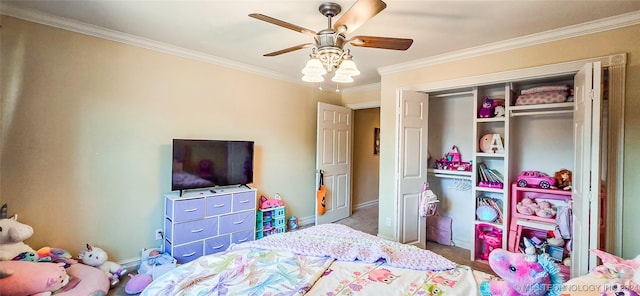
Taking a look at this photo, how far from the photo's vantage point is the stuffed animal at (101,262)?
2.41 meters

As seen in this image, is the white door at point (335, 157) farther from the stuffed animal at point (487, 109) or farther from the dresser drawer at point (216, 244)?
the stuffed animal at point (487, 109)

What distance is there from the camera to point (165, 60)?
2.95m

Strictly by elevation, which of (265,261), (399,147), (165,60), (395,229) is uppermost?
(165,60)

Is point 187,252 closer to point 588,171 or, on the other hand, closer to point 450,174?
point 450,174

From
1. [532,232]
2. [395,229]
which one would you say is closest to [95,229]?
[395,229]

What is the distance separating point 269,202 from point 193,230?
3.62ft

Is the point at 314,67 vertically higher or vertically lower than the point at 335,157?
higher

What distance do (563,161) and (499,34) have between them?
1.55 metres

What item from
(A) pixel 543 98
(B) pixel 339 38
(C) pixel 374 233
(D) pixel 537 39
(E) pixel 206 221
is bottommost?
(C) pixel 374 233

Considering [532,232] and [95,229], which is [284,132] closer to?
[95,229]

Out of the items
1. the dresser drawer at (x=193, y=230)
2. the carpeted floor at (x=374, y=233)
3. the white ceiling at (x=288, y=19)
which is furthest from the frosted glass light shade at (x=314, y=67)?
the carpeted floor at (x=374, y=233)

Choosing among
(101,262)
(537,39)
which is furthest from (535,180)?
(101,262)

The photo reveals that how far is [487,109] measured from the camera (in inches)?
123

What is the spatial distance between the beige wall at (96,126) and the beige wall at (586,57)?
7.49ft
